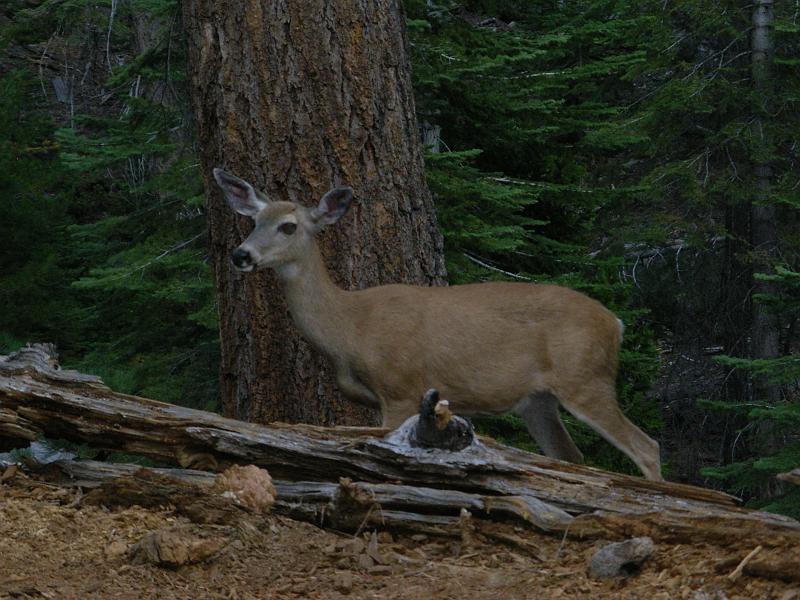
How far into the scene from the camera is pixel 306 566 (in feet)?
17.0

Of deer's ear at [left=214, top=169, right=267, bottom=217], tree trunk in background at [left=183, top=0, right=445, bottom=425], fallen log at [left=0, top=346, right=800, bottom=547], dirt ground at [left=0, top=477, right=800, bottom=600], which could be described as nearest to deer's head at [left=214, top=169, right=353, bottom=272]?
deer's ear at [left=214, top=169, right=267, bottom=217]

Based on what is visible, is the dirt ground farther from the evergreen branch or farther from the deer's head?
the evergreen branch

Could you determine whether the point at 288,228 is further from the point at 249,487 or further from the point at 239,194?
the point at 249,487

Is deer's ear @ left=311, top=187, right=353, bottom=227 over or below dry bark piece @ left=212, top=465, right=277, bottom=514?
over

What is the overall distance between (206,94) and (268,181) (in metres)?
0.70

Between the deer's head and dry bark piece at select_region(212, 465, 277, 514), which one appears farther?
the deer's head

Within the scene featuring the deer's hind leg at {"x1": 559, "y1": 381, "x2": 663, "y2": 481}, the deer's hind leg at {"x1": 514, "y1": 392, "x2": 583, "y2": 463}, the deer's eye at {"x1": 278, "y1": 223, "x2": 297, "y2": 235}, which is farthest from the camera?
the deer's hind leg at {"x1": 514, "y1": 392, "x2": 583, "y2": 463}

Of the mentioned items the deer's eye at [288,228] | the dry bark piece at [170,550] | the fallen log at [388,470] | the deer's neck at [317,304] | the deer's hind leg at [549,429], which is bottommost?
the deer's hind leg at [549,429]

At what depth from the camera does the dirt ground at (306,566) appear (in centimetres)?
478

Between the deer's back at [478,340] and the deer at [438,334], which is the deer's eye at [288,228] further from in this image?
the deer's back at [478,340]

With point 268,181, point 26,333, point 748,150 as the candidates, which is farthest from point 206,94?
point 748,150

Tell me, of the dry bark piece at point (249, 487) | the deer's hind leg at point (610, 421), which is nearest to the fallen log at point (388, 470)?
the dry bark piece at point (249, 487)

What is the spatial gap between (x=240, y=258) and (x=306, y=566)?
241 cm

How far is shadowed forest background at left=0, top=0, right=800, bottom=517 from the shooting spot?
10.3 meters
